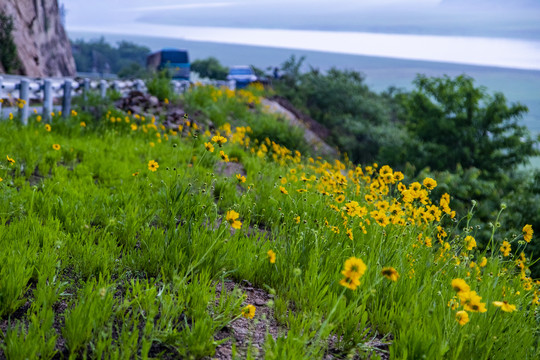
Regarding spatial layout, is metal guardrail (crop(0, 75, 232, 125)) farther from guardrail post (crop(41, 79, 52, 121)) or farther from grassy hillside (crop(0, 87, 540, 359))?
grassy hillside (crop(0, 87, 540, 359))

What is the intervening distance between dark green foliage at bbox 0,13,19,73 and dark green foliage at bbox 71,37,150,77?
71409 mm

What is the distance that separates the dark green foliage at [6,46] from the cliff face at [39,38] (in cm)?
45

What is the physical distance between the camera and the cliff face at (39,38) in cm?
2592

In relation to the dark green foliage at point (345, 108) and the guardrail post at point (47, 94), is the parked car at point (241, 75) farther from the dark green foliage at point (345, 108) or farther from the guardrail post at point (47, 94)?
the guardrail post at point (47, 94)

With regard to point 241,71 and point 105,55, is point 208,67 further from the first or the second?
point 105,55

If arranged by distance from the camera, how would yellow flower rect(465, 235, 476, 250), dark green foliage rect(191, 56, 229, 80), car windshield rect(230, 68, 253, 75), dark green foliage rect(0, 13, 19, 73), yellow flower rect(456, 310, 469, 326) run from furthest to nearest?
dark green foliage rect(191, 56, 229, 80) → car windshield rect(230, 68, 253, 75) → dark green foliage rect(0, 13, 19, 73) → yellow flower rect(465, 235, 476, 250) → yellow flower rect(456, 310, 469, 326)

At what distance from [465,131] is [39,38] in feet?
89.7

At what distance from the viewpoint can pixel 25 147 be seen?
6.44 metres

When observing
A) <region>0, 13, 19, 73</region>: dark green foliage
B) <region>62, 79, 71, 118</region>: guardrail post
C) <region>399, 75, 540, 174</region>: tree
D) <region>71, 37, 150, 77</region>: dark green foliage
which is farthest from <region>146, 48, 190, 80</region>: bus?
<region>71, 37, 150, 77</region>: dark green foliage

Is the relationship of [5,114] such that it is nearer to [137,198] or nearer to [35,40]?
[137,198]

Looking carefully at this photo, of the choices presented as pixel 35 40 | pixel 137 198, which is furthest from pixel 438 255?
pixel 35 40

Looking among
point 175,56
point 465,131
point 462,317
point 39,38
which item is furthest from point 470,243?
point 175,56

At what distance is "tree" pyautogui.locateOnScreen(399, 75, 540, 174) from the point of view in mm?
19406

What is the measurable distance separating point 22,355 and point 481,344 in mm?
2466
